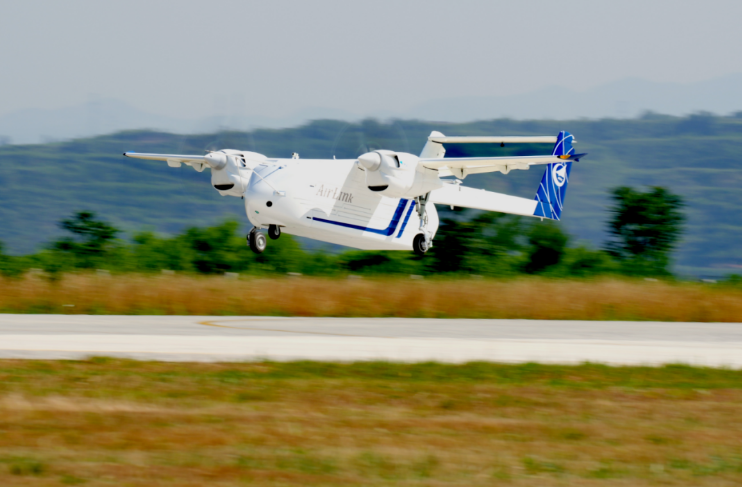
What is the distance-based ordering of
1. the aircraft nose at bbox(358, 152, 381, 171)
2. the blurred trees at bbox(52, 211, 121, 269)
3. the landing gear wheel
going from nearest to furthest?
the aircraft nose at bbox(358, 152, 381, 171)
the landing gear wheel
the blurred trees at bbox(52, 211, 121, 269)

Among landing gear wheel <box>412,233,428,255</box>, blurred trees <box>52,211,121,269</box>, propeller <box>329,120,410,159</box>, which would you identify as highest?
propeller <box>329,120,410,159</box>

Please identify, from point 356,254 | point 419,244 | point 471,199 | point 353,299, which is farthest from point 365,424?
point 356,254

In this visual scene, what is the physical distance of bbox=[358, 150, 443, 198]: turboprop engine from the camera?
2711 cm

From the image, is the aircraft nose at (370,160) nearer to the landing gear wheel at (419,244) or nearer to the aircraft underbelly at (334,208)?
the aircraft underbelly at (334,208)

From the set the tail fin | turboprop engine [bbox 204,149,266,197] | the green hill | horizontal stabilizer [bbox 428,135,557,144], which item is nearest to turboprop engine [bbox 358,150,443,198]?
horizontal stabilizer [bbox 428,135,557,144]

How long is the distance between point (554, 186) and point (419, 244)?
26.9 feet

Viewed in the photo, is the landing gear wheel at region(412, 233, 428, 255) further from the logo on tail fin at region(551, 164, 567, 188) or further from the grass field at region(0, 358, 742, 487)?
the grass field at region(0, 358, 742, 487)

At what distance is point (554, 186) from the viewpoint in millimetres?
35625

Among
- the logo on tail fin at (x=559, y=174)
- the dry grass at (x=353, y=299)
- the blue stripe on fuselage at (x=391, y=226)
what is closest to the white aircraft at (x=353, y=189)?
the blue stripe on fuselage at (x=391, y=226)

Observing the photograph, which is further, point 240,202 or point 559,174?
point 240,202

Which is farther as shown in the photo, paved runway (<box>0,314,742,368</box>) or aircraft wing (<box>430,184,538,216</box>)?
aircraft wing (<box>430,184,538,216</box>)

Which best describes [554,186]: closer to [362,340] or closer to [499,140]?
[499,140]

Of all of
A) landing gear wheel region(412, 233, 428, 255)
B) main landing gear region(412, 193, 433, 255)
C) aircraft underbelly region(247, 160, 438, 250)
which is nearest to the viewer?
aircraft underbelly region(247, 160, 438, 250)

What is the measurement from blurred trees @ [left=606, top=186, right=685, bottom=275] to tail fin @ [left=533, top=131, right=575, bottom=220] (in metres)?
20.1
